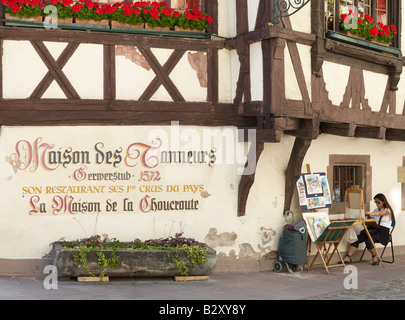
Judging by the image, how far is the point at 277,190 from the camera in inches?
408

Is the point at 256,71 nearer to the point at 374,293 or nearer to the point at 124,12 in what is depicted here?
the point at 124,12

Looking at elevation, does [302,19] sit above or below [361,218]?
above

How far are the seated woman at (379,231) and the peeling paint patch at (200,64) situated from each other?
4.08 meters

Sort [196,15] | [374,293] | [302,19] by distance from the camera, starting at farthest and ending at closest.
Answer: [196,15], [302,19], [374,293]

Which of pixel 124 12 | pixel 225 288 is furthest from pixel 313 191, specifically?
pixel 124 12

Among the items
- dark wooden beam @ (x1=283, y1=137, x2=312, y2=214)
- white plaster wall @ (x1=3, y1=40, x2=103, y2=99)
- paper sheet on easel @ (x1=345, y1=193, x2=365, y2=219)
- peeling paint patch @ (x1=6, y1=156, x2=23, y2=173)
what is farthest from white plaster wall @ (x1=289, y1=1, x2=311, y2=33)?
peeling paint patch @ (x1=6, y1=156, x2=23, y2=173)

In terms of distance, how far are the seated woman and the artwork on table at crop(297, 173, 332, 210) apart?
1030mm

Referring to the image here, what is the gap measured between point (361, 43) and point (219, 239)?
4.13m

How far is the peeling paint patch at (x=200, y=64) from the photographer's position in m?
9.71

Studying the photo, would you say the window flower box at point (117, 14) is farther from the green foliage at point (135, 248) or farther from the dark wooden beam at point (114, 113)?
the green foliage at point (135, 248)

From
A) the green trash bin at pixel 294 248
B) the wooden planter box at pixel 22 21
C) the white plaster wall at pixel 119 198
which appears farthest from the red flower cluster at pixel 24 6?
the green trash bin at pixel 294 248

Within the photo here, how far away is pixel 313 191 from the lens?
34.9 feet

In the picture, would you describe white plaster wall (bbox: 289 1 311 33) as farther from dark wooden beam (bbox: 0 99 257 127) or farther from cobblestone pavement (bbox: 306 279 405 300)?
cobblestone pavement (bbox: 306 279 405 300)

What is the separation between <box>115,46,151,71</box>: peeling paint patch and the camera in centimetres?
934
